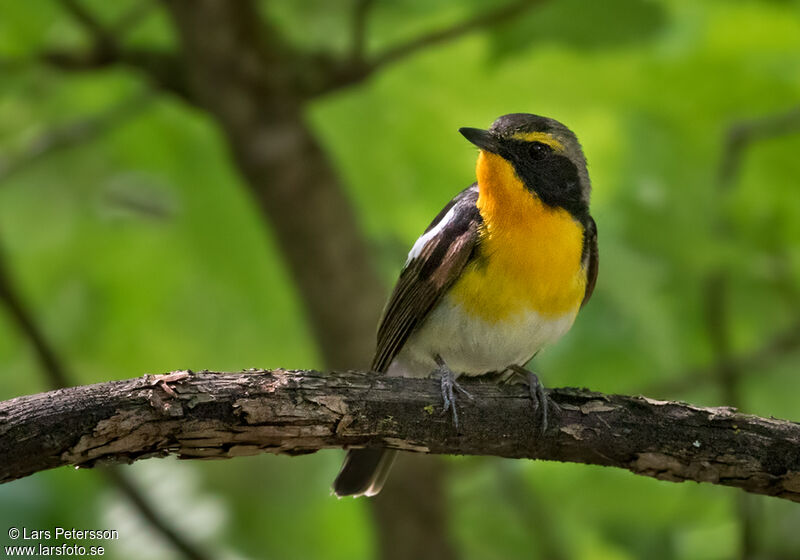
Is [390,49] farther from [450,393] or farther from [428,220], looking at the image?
[450,393]

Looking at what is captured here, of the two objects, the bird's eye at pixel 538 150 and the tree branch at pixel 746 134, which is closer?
the bird's eye at pixel 538 150

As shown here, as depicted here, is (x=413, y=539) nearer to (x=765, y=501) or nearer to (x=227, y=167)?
(x=765, y=501)

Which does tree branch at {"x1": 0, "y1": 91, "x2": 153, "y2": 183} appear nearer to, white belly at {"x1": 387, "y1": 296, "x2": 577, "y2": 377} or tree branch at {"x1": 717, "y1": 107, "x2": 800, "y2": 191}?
white belly at {"x1": 387, "y1": 296, "x2": 577, "y2": 377}

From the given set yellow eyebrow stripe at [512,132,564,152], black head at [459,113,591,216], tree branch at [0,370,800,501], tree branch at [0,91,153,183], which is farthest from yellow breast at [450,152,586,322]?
tree branch at [0,91,153,183]

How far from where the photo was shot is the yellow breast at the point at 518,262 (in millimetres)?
5121

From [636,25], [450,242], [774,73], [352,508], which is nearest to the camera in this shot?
[450,242]

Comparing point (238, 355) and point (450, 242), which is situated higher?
point (238, 355)

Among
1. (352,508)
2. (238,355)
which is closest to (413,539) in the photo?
(352,508)

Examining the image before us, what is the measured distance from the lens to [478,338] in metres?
5.31

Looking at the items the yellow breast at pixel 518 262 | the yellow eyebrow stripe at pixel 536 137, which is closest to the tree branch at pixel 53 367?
the yellow breast at pixel 518 262

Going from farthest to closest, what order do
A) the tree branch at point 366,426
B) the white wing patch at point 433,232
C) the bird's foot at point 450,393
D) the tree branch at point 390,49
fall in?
the tree branch at point 390,49, the white wing patch at point 433,232, the bird's foot at point 450,393, the tree branch at point 366,426

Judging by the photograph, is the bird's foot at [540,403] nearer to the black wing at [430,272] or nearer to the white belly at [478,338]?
the white belly at [478,338]

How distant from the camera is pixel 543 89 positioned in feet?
21.5

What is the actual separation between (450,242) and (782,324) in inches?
96.4
